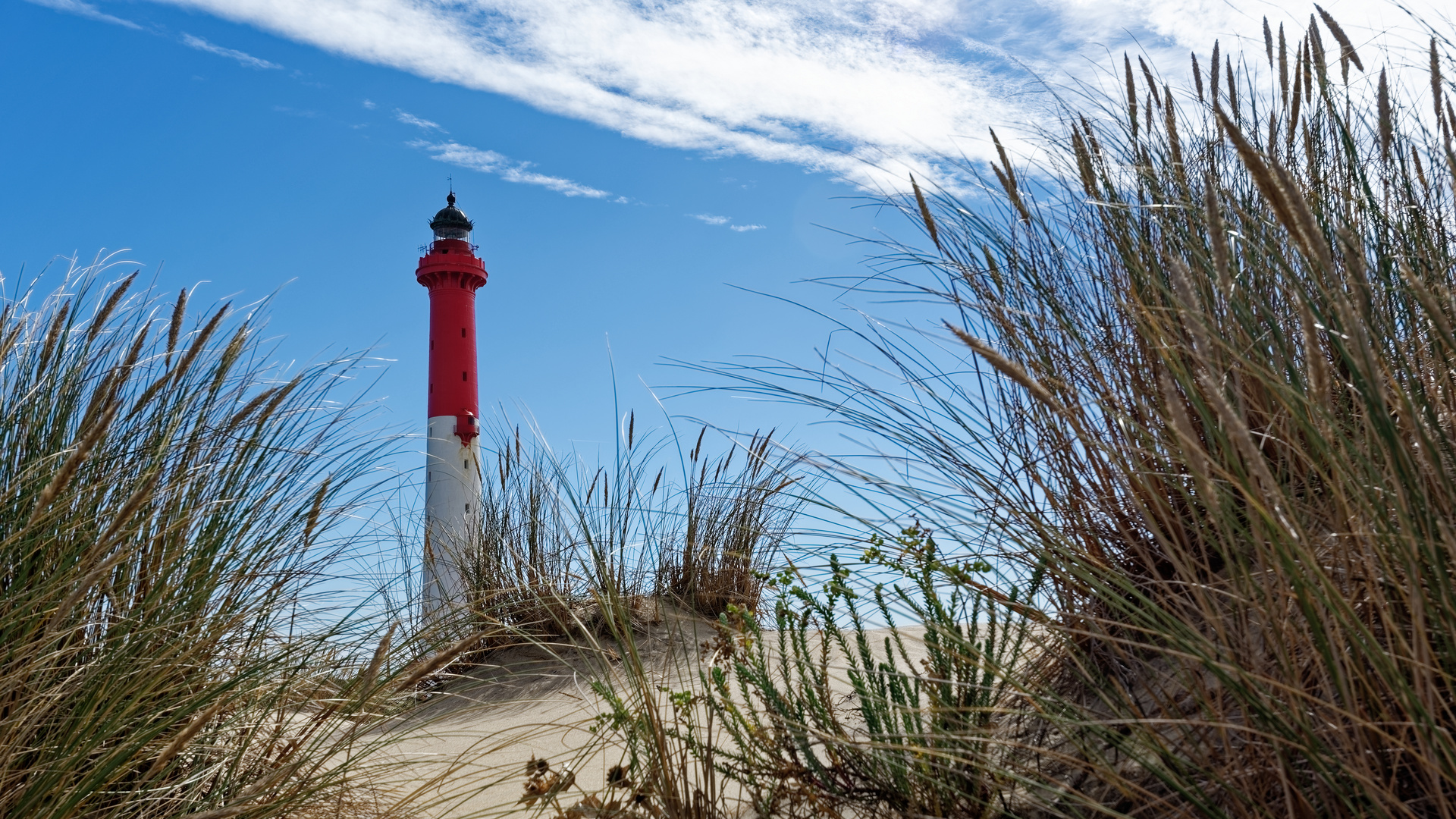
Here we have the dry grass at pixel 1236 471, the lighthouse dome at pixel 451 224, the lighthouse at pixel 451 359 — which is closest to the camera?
the dry grass at pixel 1236 471

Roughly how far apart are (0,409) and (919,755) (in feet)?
6.14

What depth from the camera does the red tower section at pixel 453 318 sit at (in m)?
13.0

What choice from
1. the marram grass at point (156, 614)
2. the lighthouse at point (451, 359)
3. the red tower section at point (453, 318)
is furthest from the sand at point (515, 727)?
the red tower section at point (453, 318)

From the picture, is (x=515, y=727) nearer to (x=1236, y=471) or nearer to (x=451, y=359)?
(x=1236, y=471)

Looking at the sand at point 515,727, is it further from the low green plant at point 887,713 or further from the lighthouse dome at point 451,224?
the lighthouse dome at point 451,224

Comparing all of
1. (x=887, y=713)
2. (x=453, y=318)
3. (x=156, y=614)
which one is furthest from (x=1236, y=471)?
(x=453, y=318)

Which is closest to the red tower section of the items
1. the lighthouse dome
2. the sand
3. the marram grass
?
the lighthouse dome

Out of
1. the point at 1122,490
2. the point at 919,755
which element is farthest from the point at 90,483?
the point at 1122,490

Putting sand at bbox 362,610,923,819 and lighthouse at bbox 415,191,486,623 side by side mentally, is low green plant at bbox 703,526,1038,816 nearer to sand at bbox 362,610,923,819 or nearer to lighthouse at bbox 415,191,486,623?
sand at bbox 362,610,923,819

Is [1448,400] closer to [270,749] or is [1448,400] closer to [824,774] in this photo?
[824,774]

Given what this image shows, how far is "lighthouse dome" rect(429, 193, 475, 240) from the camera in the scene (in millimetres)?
15664

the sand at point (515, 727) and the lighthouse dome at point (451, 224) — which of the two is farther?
the lighthouse dome at point (451, 224)

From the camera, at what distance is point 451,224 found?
15.8 metres

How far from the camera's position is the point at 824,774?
1.77 metres
